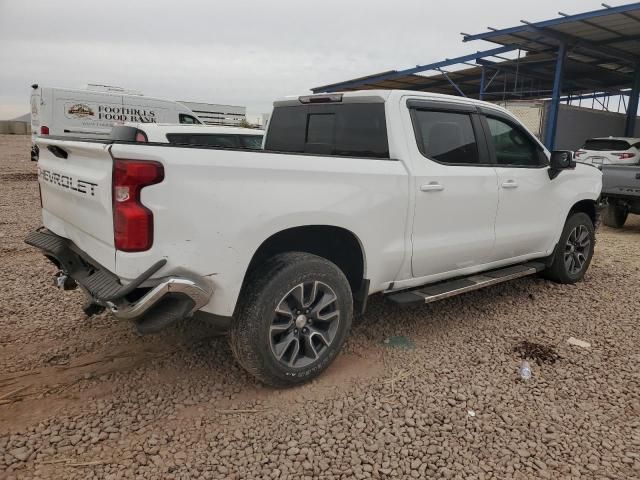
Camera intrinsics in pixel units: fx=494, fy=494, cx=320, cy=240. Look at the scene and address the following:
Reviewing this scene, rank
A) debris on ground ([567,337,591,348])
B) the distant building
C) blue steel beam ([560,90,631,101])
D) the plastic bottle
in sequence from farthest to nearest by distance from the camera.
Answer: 1. blue steel beam ([560,90,631,101])
2. the distant building
3. debris on ground ([567,337,591,348])
4. the plastic bottle

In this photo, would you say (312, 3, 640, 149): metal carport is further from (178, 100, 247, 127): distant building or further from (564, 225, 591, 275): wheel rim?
(564, 225, 591, 275): wheel rim

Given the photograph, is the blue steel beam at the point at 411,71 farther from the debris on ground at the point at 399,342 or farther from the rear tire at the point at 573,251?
the debris on ground at the point at 399,342

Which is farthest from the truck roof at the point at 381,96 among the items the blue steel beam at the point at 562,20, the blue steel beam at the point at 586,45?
the blue steel beam at the point at 586,45

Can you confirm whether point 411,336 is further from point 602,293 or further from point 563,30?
point 563,30

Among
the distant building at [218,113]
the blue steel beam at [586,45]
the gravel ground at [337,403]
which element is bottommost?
the gravel ground at [337,403]

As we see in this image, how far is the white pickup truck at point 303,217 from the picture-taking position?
2488 millimetres

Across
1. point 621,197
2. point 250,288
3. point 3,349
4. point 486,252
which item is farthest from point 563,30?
point 3,349

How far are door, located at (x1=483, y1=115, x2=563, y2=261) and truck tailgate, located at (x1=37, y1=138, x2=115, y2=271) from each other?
3.05 metres

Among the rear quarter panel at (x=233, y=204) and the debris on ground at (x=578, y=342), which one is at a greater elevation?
the rear quarter panel at (x=233, y=204)

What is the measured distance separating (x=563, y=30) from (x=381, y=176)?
12.6 metres

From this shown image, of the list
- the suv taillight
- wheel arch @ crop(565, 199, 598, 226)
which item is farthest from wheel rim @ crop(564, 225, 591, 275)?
the suv taillight

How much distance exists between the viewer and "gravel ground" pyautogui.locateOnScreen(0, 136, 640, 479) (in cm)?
244

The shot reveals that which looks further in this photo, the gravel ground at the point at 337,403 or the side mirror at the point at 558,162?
the side mirror at the point at 558,162

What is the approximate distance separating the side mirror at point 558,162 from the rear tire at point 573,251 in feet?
2.49
